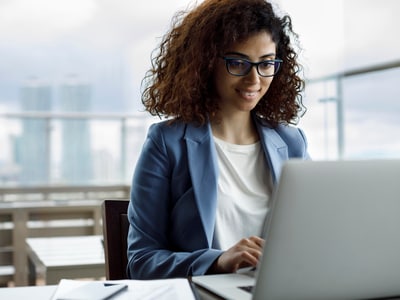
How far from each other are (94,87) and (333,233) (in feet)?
10.5

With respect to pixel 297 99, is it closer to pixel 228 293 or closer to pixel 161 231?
pixel 161 231

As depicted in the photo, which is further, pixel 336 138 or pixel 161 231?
pixel 336 138

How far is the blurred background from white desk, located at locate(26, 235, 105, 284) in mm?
1344

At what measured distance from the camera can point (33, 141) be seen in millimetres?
3797

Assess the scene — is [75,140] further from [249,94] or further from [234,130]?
[249,94]

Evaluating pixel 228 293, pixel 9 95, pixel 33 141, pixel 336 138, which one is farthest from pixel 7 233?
pixel 228 293

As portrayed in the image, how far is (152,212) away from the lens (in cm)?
142

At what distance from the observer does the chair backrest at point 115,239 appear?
1.60 metres

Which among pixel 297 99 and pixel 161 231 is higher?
pixel 297 99

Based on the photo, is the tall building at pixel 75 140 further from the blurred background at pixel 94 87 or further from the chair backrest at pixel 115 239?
the chair backrest at pixel 115 239

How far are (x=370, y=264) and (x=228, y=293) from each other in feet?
0.72

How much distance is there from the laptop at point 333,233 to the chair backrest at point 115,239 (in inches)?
29.8

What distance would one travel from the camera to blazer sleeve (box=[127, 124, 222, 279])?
1390mm

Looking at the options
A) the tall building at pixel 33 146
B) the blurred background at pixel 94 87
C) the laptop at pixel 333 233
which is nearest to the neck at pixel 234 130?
the laptop at pixel 333 233
